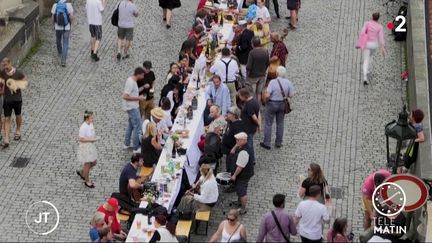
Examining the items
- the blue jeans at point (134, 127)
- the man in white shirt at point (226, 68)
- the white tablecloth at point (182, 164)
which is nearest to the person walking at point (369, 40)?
the man in white shirt at point (226, 68)

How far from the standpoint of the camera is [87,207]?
18500mm

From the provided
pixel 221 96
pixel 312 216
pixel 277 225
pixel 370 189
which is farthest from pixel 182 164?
pixel 370 189

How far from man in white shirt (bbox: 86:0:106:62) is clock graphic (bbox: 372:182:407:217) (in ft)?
30.0

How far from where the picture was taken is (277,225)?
52.7 ft

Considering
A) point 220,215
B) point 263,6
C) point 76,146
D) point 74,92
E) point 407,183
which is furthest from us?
point 263,6

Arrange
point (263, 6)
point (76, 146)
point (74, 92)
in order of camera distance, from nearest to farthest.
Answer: point (76, 146) → point (74, 92) → point (263, 6)

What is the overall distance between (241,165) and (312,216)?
7.16ft

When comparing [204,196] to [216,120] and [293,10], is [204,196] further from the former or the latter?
[293,10]

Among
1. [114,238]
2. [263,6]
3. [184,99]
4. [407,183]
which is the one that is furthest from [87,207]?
[263,6]

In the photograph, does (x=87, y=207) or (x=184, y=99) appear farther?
(x=184, y=99)

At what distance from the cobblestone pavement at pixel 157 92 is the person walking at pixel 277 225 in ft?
5.83

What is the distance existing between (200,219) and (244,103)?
112 inches

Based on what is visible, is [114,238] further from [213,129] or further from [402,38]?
[402,38]

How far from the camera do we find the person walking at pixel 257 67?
2127 cm
